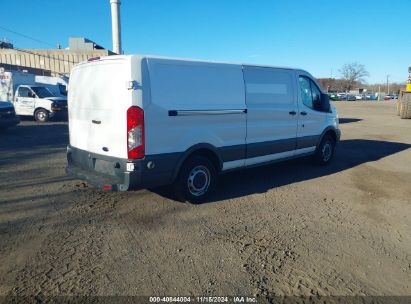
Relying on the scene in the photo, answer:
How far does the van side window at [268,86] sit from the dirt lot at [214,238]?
Result: 1668mm

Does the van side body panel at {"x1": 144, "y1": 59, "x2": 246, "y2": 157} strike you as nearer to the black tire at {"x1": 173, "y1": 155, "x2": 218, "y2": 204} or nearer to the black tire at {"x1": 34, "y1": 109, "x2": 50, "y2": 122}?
A: the black tire at {"x1": 173, "y1": 155, "x2": 218, "y2": 204}

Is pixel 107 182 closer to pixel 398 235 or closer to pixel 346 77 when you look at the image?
pixel 398 235

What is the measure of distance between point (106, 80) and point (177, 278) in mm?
2931

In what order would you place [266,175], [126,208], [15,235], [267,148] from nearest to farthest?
[15,235]
[126,208]
[267,148]
[266,175]

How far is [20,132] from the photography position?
45.5ft

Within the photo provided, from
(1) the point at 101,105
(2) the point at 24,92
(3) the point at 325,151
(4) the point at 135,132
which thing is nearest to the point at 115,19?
(2) the point at 24,92

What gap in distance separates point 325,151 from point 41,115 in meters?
15.8

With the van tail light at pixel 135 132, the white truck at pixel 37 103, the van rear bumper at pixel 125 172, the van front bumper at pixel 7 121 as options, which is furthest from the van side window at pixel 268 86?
the white truck at pixel 37 103

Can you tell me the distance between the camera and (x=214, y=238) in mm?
4168

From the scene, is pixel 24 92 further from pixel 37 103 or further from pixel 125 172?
pixel 125 172

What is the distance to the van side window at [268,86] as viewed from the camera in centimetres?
593

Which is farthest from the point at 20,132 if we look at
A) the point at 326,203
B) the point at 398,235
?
the point at 398,235

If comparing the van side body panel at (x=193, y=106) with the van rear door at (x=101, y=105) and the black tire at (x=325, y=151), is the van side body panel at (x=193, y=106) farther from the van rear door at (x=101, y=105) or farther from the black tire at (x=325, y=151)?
the black tire at (x=325, y=151)

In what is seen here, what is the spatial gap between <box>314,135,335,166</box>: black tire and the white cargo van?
164 centimetres
